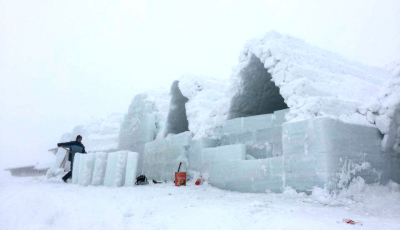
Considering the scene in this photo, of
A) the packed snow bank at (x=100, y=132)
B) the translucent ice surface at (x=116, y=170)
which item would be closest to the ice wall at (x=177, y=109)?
the translucent ice surface at (x=116, y=170)

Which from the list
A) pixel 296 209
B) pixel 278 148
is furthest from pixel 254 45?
pixel 296 209

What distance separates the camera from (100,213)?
4.45m

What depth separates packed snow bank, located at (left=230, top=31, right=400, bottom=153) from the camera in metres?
5.59

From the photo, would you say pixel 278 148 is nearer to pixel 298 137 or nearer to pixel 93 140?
pixel 298 137

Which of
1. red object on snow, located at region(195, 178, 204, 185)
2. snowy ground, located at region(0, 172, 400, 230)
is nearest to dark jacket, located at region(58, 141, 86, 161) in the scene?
snowy ground, located at region(0, 172, 400, 230)

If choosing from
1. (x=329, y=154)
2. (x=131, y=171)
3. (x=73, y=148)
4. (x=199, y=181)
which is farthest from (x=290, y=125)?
(x=73, y=148)

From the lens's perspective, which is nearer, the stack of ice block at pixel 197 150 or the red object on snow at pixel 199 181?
the red object on snow at pixel 199 181

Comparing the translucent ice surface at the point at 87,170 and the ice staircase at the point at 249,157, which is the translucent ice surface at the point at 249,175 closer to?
the ice staircase at the point at 249,157

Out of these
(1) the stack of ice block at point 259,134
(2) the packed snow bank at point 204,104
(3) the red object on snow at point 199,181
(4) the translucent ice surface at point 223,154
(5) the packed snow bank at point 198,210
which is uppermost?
(2) the packed snow bank at point 204,104

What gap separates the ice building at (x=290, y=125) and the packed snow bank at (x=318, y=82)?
2 cm

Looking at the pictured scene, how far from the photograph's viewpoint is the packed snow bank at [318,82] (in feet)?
18.3

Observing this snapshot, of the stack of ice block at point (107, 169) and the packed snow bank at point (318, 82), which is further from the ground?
the packed snow bank at point (318, 82)

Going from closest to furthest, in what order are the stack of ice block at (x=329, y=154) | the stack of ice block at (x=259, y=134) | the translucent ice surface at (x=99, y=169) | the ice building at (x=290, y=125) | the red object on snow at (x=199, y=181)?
the stack of ice block at (x=329, y=154), the ice building at (x=290, y=125), the stack of ice block at (x=259, y=134), the red object on snow at (x=199, y=181), the translucent ice surface at (x=99, y=169)

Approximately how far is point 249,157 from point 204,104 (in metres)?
3.28
